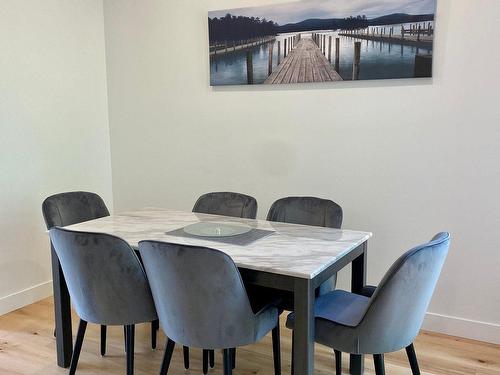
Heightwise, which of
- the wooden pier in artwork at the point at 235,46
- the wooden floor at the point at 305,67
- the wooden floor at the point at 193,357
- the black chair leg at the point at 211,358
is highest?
the wooden pier in artwork at the point at 235,46

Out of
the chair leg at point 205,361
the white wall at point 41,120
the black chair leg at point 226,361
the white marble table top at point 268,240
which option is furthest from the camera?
the white wall at point 41,120

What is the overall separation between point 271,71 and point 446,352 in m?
2.07

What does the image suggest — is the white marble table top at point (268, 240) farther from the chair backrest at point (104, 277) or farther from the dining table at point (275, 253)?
the chair backrest at point (104, 277)

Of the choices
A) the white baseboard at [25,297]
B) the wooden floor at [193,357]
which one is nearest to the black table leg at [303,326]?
the wooden floor at [193,357]

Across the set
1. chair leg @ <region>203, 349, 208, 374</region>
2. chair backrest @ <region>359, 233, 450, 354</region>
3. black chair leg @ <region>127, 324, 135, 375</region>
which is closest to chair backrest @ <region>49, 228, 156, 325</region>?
black chair leg @ <region>127, 324, 135, 375</region>

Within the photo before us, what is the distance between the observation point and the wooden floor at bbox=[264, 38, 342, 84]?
10.4 feet

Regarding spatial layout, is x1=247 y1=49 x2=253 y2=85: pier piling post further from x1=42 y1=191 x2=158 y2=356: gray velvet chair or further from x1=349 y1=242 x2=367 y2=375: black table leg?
x1=349 y1=242 x2=367 y2=375: black table leg

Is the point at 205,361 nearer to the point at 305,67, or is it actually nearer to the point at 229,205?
the point at 229,205

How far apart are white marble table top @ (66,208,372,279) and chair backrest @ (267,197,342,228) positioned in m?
0.22

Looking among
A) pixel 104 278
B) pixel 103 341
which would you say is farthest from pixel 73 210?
pixel 104 278

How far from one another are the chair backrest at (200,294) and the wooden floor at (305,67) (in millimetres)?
1786

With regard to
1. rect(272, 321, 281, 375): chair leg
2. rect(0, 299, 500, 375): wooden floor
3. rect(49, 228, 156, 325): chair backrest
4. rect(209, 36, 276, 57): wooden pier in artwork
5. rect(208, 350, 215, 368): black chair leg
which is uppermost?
rect(209, 36, 276, 57): wooden pier in artwork

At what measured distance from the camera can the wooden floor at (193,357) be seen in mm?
2596

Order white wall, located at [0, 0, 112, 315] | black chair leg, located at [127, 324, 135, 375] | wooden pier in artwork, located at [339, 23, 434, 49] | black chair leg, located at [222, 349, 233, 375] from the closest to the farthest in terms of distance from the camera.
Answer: black chair leg, located at [222, 349, 233, 375] → black chair leg, located at [127, 324, 135, 375] → wooden pier in artwork, located at [339, 23, 434, 49] → white wall, located at [0, 0, 112, 315]
